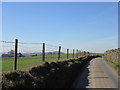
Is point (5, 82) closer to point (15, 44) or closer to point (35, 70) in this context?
point (35, 70)

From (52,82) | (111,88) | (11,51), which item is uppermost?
(11,51)

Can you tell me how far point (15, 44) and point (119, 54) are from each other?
85.4ft

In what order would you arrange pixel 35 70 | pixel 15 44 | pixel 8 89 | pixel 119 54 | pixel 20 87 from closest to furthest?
1. pixel 8 89
2. pixel 20 87
3. pixel 35 70
4. pixel 15 44
5. pixel 119 54

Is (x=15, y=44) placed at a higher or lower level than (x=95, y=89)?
A: higher

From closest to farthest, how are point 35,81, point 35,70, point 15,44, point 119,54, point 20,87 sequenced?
point 20,87, point 35,81, point 35,70, point 15,44, point 119,54

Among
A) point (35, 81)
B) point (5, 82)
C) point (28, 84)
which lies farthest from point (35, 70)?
point (5, 82)

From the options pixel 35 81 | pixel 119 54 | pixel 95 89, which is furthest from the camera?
pixel 119 54

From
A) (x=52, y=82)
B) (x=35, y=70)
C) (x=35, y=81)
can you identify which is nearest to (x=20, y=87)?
(x=35, y=81)

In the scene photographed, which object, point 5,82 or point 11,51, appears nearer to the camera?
point 5,82

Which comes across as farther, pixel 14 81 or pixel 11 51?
pixel 11 51

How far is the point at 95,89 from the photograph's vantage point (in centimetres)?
1430

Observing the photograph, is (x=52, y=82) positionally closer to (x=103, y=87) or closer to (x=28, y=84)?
(x=28, y=84)

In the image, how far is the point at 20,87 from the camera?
604 cm

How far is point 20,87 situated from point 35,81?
103 cm
